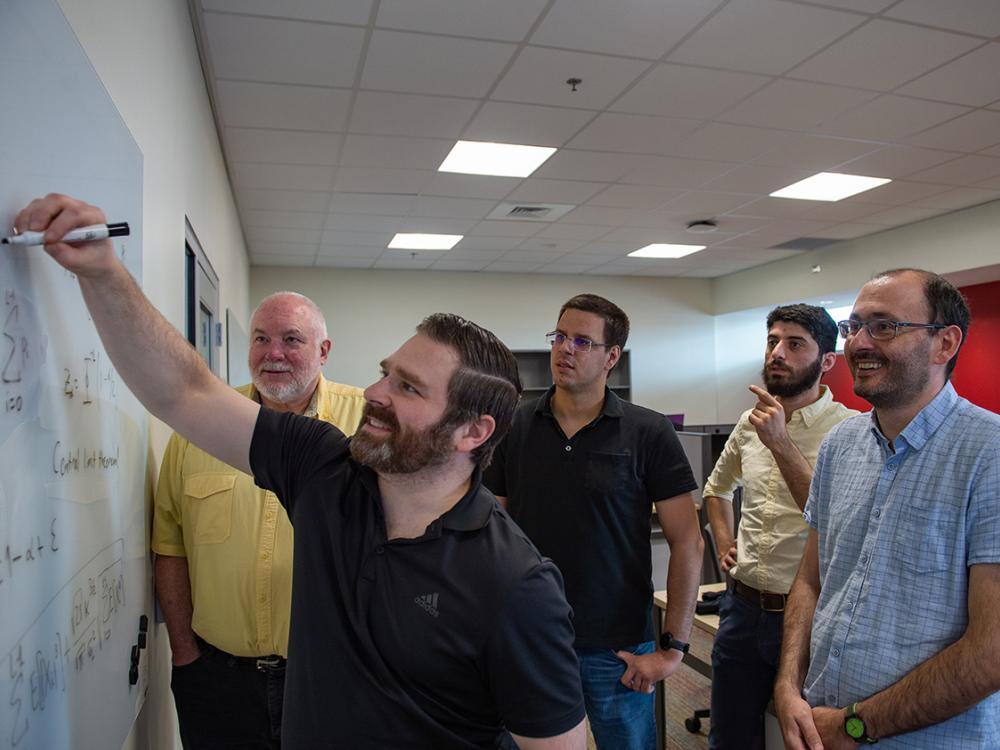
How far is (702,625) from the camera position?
2.38 metres

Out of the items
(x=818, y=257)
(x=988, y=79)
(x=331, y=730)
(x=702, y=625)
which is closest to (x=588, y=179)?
(x=988, y=79)

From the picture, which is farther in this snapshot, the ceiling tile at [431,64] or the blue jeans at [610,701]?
the ceiling tile at [431,64]

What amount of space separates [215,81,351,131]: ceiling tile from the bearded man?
2.26 m

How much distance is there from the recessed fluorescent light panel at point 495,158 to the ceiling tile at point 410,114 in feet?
0.88

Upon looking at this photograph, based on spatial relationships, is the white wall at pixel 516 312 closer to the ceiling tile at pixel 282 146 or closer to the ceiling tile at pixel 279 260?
the ceiling tile at pixel 279 260

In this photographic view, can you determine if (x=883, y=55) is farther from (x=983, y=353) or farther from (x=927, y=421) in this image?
(x=983, y=353)

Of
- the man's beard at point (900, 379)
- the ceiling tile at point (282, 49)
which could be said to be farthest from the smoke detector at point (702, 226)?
the man's beard at point (900, 379)

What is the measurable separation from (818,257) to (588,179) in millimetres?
3625

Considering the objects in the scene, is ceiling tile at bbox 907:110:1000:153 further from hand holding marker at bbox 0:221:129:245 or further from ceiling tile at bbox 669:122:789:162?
hand holding marker at bbox 0:221:129:245

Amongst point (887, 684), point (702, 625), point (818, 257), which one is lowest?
point (702, 625)

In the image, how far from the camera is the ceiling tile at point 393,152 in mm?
3766

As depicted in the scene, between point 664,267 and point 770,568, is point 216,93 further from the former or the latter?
point 664,267

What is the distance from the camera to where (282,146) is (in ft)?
12.5

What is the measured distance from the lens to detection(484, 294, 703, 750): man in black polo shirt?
1.77 meters
